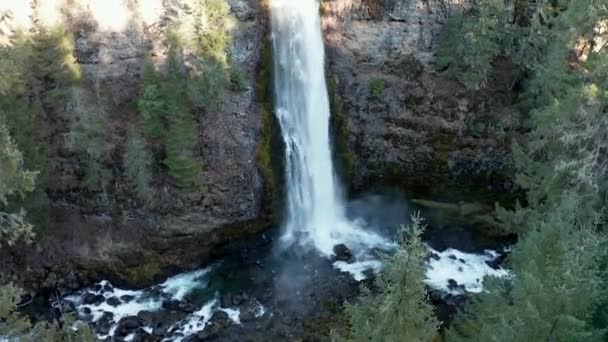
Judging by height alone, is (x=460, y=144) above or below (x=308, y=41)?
below

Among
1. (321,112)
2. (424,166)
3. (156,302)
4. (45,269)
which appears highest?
(321,112)

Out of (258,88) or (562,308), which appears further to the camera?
(258,88)

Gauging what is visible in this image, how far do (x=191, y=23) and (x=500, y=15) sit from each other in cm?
1500

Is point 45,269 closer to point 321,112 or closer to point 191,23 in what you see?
point 191,23

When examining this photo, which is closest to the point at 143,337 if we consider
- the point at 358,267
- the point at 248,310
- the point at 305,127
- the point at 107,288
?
the point at 107,288

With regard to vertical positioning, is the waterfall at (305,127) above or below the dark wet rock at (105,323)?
above

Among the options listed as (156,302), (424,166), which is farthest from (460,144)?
(156,302)

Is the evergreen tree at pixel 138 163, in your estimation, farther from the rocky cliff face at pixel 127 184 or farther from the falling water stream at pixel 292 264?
the falling water stream at pixel 292 264

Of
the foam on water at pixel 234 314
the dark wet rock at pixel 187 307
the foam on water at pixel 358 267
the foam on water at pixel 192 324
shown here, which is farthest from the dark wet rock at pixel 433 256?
the dark wet rock at pixel 187 307

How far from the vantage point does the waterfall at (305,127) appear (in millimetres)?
28172

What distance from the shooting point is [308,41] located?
28672 millimetres

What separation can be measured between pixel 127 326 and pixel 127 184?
6.66 metres

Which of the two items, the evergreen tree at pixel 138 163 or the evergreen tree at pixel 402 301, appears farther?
the evergreen tree at pixel 138 163

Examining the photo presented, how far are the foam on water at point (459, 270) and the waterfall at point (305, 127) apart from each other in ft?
10.4
